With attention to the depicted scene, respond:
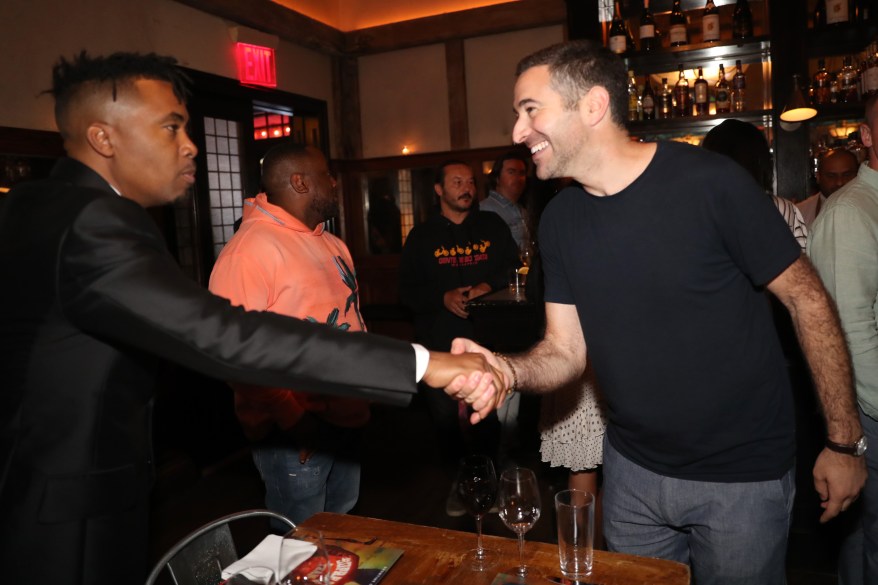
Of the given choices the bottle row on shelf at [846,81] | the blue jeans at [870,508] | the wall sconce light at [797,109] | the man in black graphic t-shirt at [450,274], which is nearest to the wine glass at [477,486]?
the blue jeans at [870,508]

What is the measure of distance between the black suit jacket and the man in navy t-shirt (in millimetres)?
660

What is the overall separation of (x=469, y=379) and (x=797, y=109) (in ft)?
11.5

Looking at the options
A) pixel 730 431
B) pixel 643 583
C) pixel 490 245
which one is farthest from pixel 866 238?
pixel 490 245

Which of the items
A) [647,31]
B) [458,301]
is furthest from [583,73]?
[647,31]

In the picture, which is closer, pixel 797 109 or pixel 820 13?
pixel 797 109

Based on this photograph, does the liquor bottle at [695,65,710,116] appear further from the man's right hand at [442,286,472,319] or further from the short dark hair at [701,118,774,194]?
the man's right hand at [442,286,472,319]

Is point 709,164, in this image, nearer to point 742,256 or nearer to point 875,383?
point 742,256

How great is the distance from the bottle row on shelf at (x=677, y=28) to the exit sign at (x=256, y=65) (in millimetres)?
3514

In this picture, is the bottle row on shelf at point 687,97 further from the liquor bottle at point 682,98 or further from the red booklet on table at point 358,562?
the red booklet on table at point 358,562

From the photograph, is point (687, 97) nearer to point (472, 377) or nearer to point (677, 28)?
point (677, 28)

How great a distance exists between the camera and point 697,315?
1.68 m

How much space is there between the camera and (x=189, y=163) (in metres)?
1.76

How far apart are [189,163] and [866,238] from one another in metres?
2.00

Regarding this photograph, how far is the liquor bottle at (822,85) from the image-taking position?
4675 millimetres
